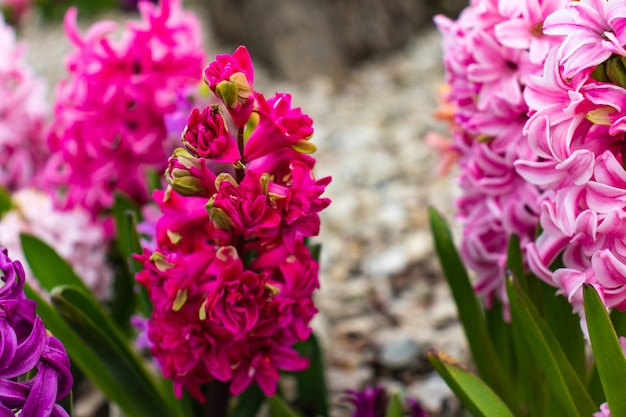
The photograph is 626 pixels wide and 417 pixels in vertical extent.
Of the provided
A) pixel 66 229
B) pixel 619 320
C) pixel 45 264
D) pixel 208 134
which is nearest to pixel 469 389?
pixel 619 320

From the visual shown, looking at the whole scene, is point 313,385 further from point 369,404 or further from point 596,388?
point 596,388

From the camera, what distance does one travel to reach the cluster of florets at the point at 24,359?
741 mm

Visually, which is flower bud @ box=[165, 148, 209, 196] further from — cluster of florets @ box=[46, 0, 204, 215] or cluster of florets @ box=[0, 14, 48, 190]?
→ cluster of florets @ box=[0, 14, 48, 190]

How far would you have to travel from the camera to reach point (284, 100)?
906mm

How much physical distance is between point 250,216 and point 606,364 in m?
0.41

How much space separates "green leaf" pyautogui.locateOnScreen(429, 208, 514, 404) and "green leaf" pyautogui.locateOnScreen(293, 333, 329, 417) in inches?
10.8

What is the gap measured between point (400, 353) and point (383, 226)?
0.73 metres

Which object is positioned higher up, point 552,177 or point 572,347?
point 552,177

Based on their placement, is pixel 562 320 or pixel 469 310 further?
pixel 469 310

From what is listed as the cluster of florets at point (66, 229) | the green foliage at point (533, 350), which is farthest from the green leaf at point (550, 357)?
the cluster of florets at point (66, 229)

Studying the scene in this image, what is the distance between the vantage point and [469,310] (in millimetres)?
1193

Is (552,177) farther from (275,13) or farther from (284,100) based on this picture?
(275,13)

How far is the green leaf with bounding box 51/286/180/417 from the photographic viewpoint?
1120 mm

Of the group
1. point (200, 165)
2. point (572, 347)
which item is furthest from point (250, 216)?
point (572, 347)
